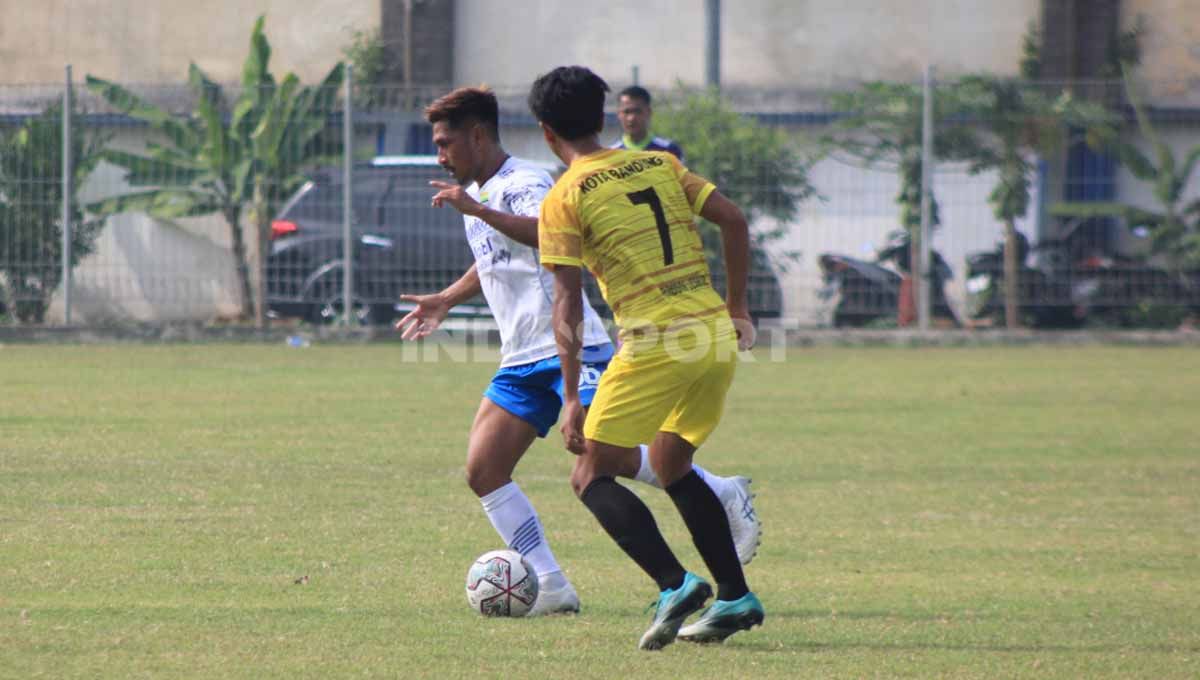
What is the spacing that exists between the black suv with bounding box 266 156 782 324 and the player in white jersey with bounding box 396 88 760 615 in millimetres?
11957

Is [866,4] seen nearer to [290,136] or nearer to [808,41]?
[808,41]

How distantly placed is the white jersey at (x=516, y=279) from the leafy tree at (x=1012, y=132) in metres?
13.3

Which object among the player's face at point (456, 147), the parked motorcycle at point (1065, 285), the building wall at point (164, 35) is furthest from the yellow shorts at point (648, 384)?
the building wall at point (164, 35)

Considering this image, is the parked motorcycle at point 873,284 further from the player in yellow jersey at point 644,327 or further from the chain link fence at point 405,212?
the player in yellow jersey at point 644,327

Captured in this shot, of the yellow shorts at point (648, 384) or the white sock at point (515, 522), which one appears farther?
the white sock at point (515, 522)

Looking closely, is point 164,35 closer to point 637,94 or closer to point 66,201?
point 66,201

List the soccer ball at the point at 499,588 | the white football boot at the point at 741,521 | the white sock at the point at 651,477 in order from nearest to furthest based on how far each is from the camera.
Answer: the soccer ball at the point at 499,588
the white sock at the point at 651,477
the white football boot at the point at 741,521

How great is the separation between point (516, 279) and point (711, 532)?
1317 millimetres

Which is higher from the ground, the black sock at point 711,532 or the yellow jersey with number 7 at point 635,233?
the yellow jersey with number 7 at point 635,233

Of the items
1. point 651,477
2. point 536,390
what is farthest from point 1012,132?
point 536,390

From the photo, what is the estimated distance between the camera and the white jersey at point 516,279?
6.43 meters

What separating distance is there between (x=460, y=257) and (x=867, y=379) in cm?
481

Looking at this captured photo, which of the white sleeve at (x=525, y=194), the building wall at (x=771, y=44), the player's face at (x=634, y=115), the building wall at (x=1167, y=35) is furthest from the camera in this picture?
the building wall at (x=1167, y=35)

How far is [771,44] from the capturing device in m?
30.6
